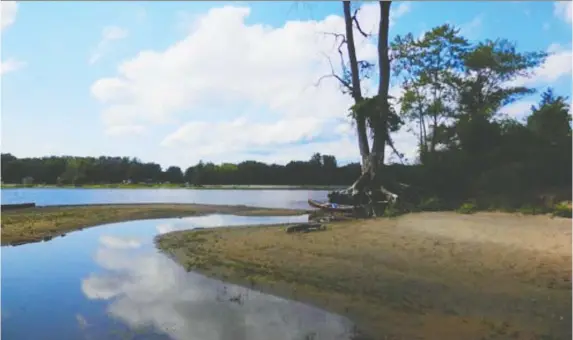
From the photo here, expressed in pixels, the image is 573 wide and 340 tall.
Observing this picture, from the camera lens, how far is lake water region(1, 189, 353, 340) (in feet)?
22.8

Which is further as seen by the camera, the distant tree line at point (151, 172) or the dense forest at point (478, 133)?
the distant tree line at point (151, 172)

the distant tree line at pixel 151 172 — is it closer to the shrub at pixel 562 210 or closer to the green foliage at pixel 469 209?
the green foliage at pixel 469 209

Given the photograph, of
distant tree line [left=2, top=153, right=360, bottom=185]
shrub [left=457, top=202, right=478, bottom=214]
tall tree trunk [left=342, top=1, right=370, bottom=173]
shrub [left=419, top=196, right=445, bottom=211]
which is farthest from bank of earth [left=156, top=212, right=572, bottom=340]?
distant tree line [left=2, top=153, right=360, bottom=185]

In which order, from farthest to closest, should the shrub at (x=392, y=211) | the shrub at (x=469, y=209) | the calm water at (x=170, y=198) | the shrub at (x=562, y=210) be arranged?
1. the calm water at (x=170, y=198)
2. the shrub at (x=392, y=211)
3. the shrub at (x=469, y=209)
4. the shrub at (x=562, y=210)

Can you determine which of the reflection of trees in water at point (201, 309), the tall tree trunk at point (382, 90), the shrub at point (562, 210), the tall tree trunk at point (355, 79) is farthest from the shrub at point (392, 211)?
the reflection of trees in water at point (201, 309)

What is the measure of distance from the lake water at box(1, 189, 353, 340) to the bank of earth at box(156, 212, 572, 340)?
2.12ft

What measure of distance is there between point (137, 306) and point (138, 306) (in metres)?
0.02

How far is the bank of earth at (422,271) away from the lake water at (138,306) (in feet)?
2.12

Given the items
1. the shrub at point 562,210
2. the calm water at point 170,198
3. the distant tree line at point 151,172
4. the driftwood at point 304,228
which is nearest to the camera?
the shrub at point 562,210

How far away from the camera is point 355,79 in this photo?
1118 inches

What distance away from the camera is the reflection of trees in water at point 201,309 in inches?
273

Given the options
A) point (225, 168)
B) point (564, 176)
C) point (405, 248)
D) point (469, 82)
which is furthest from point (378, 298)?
point (225, 168)

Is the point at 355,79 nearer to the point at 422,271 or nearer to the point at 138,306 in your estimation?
the point at 422,271

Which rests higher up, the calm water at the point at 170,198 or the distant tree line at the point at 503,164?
the distant tree line at the point at 503,164
